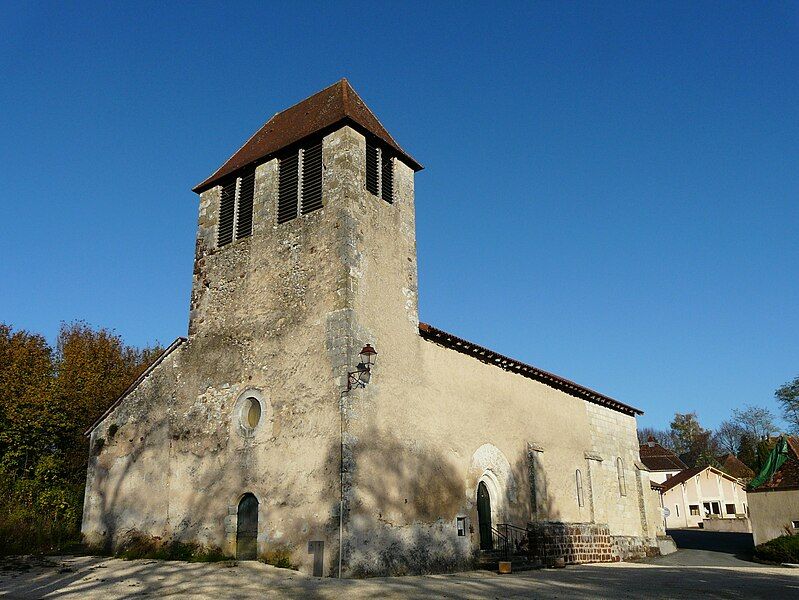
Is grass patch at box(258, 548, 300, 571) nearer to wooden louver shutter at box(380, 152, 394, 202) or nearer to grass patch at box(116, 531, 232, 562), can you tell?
grass patch at box(116, 531, 232, 562)

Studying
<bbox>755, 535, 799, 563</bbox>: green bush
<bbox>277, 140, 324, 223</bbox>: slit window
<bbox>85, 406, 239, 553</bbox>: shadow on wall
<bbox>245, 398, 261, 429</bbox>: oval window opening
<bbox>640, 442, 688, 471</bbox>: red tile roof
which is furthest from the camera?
<bbox>640, 442, 688, 471</bbox>: red tile roof

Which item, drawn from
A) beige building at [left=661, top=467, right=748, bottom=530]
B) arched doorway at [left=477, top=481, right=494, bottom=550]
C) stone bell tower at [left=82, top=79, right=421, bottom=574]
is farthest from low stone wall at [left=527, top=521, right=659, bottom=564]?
beige building at [left=661, top=467, right=748, bottom=530]

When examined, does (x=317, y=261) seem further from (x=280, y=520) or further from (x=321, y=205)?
(x=280, y=520)

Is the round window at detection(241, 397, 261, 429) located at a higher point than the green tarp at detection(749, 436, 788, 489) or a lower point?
higher

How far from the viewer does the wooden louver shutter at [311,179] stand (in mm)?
17062

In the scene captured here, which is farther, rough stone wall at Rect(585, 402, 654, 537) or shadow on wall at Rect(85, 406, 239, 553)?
rough stone wall at Rect(585, 402, 654, 537)

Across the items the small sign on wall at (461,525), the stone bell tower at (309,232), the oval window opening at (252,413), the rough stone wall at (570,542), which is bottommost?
the rough stone wall at (570,542)

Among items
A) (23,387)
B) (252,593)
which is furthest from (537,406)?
(23,387)

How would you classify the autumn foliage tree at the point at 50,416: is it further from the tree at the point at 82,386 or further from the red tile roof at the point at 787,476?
the red tile roof at the point at 787,476

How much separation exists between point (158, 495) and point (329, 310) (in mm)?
7223

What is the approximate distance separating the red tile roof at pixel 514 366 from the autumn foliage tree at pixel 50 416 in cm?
1263

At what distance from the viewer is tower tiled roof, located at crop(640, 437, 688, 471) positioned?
6291cm

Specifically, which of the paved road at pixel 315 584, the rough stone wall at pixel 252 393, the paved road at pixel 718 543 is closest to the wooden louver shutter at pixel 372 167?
the rough stone wall at pixel 252 393

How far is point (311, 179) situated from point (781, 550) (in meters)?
19.1
